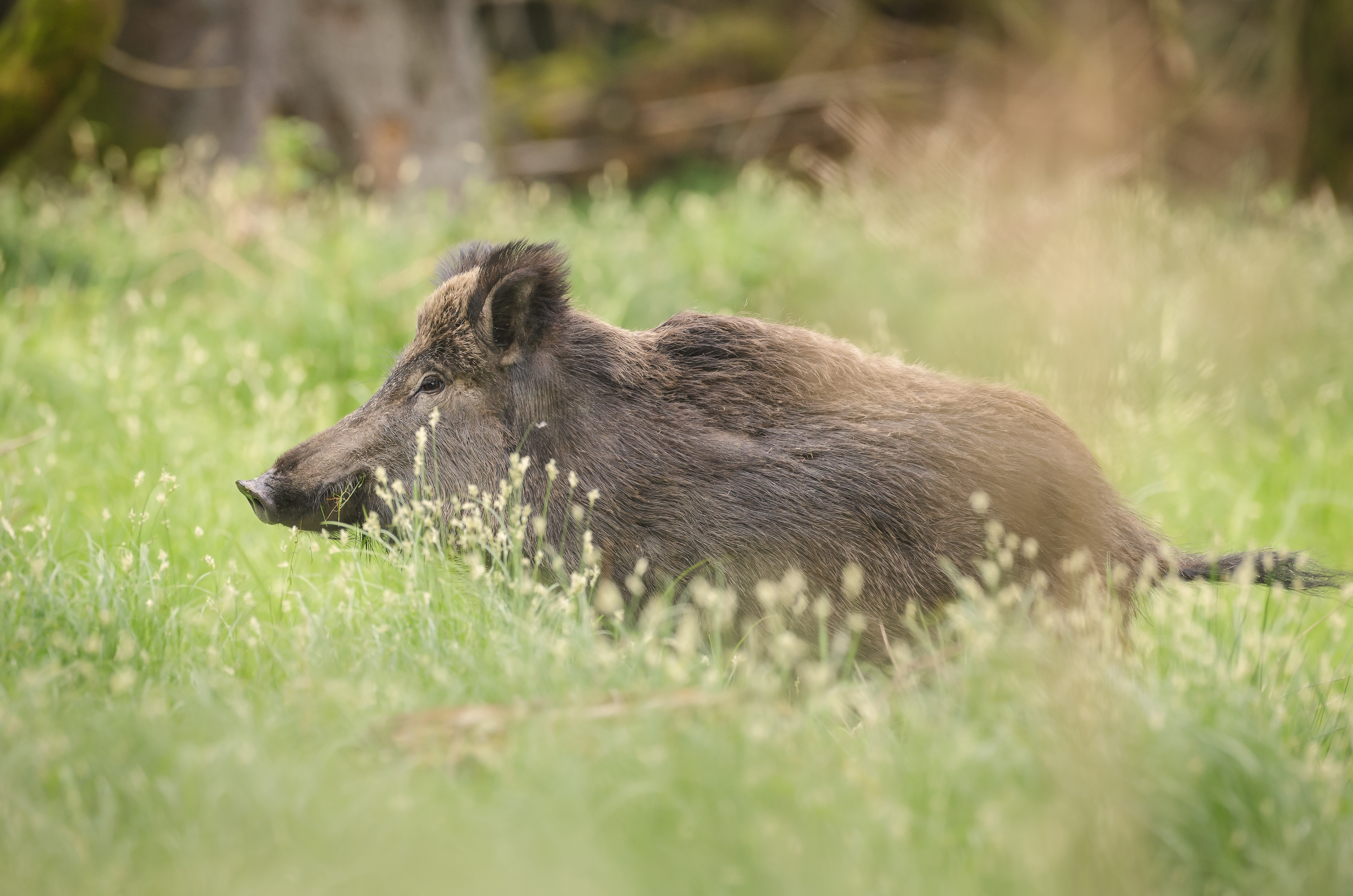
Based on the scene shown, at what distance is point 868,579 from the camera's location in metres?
3.27

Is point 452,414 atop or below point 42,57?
Answer: below

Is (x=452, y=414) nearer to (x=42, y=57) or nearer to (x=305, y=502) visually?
(x=305, y=502)

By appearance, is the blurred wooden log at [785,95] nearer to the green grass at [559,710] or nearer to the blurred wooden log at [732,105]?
the blurred wooden log at [732,105]

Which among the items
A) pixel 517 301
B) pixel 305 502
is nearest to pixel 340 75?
pixel 517 301

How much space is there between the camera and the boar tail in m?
3.33

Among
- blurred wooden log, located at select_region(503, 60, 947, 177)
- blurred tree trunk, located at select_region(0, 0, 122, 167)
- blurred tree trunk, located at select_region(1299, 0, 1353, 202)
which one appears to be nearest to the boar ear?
blurred tree trunk, located at select_region(0, 0, 122, 167)

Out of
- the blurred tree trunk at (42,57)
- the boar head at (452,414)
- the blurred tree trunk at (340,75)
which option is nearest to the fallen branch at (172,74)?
the blurred tree trunk at (340,75)

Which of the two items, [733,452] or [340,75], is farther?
[340,75]

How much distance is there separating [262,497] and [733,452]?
1.46 meters

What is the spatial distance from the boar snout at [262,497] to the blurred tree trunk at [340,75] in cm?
555

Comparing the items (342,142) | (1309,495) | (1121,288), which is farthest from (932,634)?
(342,142)

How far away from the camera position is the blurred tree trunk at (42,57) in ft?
20.5

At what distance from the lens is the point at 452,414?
372 centimetres

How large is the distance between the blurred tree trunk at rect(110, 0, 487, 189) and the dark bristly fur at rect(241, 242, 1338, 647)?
530 cm
